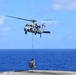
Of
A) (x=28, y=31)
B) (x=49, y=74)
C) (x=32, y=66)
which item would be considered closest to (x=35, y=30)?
(x=28, y=31)

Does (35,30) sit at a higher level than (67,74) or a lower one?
higher

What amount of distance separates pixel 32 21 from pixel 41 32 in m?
3.01

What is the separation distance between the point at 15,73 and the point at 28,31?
26.0 feet

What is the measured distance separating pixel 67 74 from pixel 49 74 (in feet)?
7.76

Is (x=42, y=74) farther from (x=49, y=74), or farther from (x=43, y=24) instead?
(x=43, y=24)

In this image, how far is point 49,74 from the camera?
49625 mm

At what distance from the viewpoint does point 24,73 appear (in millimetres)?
50125

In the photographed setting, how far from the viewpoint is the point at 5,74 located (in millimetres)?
50625

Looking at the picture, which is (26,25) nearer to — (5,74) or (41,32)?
(41,32)

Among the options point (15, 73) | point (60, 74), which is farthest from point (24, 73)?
point (60, 74)

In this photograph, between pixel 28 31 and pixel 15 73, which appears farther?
pixel 28 31

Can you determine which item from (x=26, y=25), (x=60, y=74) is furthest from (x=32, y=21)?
(x=60, y=74)

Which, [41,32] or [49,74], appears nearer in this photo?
[49,74]

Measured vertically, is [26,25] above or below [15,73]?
above
